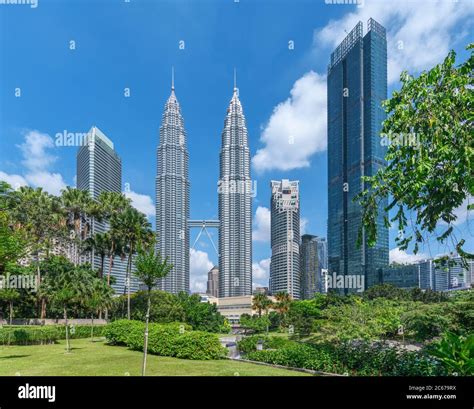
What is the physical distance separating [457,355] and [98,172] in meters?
16.1

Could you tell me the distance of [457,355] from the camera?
17.2 feet

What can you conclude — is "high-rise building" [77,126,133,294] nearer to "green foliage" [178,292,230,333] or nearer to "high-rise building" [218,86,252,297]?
"high-rise building" [218,86,252,297]

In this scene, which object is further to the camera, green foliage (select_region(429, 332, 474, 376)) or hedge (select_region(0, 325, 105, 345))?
hedge (select_region(0, 325, 105, 345))

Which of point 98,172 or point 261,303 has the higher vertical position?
point 98,172

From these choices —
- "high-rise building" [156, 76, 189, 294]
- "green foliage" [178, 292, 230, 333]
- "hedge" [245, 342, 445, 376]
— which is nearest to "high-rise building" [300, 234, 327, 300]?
"high-rise building" [156, 76, 189, 294]

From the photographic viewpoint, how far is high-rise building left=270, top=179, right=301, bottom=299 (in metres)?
8.91

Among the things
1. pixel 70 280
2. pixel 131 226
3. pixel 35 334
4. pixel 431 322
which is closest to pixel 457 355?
pixel 431 322

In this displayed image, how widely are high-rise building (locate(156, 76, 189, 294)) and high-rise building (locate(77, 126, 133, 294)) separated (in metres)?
1.79

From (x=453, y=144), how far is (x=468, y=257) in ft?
7.39

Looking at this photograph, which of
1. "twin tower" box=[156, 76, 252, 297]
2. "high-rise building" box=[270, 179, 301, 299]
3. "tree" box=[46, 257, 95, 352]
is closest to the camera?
"high-rise building" box=[270, 179, 301, 299]

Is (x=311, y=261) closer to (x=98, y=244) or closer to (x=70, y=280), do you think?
(x=70, y=280)

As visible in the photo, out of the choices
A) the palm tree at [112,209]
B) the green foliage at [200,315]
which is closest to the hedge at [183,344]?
the palm tree at [112,209]

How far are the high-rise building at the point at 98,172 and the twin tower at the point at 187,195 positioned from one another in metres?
1.97
